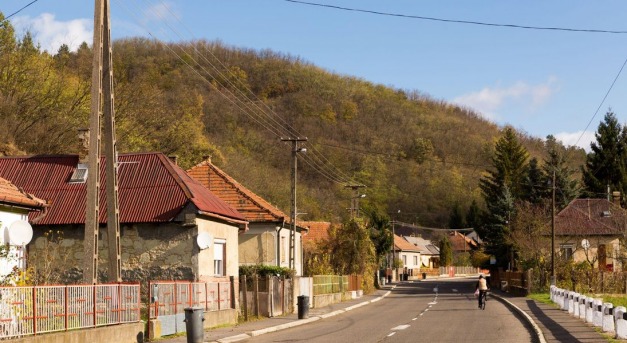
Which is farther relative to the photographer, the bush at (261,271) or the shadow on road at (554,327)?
the bush at (261,271)

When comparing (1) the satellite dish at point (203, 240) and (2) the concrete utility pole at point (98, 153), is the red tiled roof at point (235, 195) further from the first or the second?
(2) the concrete utility pole at point (98, 153)

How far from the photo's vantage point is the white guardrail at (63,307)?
1509 centimetres

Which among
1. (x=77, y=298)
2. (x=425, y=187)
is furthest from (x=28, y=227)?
(x=425, y=187)

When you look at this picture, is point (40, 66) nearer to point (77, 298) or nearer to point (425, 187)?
point (77, 298)

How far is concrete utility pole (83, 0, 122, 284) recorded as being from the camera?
63.0ft

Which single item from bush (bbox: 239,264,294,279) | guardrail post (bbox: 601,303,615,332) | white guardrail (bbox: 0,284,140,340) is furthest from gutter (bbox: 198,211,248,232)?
guardrail post (bbox: 601,303,615,332)

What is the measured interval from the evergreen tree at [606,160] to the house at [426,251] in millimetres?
58129

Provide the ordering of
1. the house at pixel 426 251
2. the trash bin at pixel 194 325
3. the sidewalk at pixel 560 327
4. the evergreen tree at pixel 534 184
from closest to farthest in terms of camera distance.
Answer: the sidewalk at pixel 560 327, the trash bin at pixel 194 325, the evergreen tree at pixel 534 184, the house at pixel 426 251

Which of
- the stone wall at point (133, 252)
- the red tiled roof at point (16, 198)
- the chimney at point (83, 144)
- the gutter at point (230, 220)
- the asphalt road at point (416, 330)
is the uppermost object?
the chimney at point (83, 144)

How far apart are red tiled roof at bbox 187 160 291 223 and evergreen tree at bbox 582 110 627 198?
169ft

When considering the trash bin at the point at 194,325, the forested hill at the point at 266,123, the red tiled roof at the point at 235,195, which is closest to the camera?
the trash bin at the point at 194,325

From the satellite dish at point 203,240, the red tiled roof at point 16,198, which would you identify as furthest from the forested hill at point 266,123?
the red tiled roof at point 16,198

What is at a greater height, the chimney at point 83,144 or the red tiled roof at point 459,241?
the chimney at point 83,144

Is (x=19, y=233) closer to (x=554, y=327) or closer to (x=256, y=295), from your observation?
(x=256, y=295)
